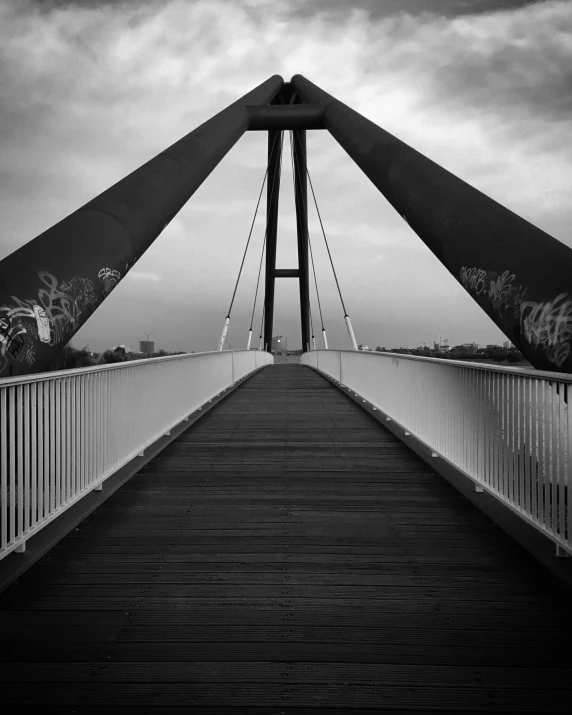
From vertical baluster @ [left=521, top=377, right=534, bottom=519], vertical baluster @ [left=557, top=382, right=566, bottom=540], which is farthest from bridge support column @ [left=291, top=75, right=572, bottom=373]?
vertical baluster @ [left=557, top=382, right=566, bottom=540]

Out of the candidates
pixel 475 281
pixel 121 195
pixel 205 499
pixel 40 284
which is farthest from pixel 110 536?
pixel 121 195

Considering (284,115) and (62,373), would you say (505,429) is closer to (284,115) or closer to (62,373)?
(62,373)

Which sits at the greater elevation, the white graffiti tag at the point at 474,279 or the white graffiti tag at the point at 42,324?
the white graffiti tag at the point at 474,279

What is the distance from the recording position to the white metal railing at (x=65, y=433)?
3221 mm

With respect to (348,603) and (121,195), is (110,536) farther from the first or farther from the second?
(121,195)

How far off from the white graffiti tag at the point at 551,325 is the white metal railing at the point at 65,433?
15.0 ft

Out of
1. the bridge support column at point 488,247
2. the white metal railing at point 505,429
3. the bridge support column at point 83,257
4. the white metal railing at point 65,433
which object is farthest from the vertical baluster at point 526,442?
the bridge support column at point 83,257

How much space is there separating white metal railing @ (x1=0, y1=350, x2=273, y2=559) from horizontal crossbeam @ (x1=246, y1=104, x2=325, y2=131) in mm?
11657

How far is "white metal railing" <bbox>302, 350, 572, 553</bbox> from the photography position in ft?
10.4

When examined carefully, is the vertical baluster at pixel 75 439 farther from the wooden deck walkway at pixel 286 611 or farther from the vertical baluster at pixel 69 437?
the wooden deck walkway at pixel 286 611

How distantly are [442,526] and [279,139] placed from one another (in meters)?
28.2

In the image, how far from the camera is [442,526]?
4086 mm

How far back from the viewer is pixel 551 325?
6.54m

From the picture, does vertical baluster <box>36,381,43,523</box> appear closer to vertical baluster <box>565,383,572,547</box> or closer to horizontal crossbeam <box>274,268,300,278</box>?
vertical baluster <box>565,383,572,547</box>
